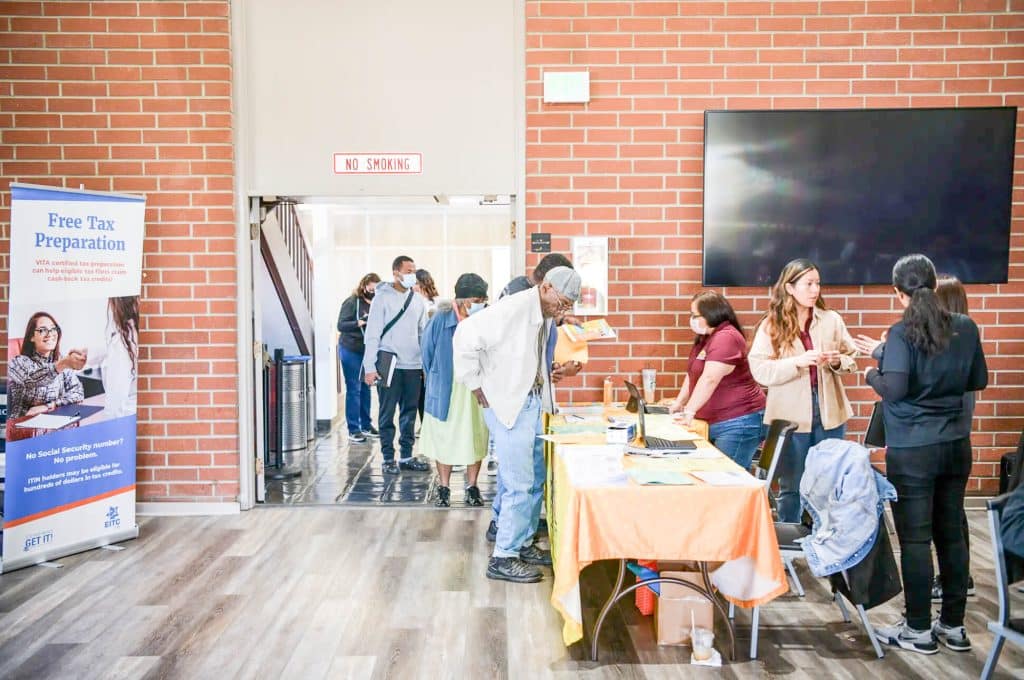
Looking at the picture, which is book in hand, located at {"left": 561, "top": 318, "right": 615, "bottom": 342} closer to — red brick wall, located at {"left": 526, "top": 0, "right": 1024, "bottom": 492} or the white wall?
red brick wall, located at {"left": 526, "top": 0, "right": 1024, "bottom": 492}

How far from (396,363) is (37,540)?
8.99ft

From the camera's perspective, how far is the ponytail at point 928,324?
2826mm

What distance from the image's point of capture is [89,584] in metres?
3.71

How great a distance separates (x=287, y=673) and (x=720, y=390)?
2.38 meters

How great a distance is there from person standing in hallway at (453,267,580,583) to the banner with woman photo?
84.8 inches

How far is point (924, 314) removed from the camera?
9.29 feet

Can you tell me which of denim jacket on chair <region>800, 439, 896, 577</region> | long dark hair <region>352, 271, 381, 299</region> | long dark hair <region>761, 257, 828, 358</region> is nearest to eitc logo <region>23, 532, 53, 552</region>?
long dark hair <region>352, 271, 381, 299</region>

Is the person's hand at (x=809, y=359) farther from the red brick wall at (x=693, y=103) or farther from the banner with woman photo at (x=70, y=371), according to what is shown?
the banner with woman photo at (x=70, y=371)

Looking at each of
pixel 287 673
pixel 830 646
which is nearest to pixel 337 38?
pixel 287 673

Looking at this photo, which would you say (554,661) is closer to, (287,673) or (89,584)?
(287,673)

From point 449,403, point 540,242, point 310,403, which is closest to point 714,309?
point 540,242

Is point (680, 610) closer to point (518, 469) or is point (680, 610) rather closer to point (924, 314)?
point (518, 469)

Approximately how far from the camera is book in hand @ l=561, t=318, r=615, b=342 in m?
4.21

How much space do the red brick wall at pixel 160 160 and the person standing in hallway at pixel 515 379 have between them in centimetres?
210
